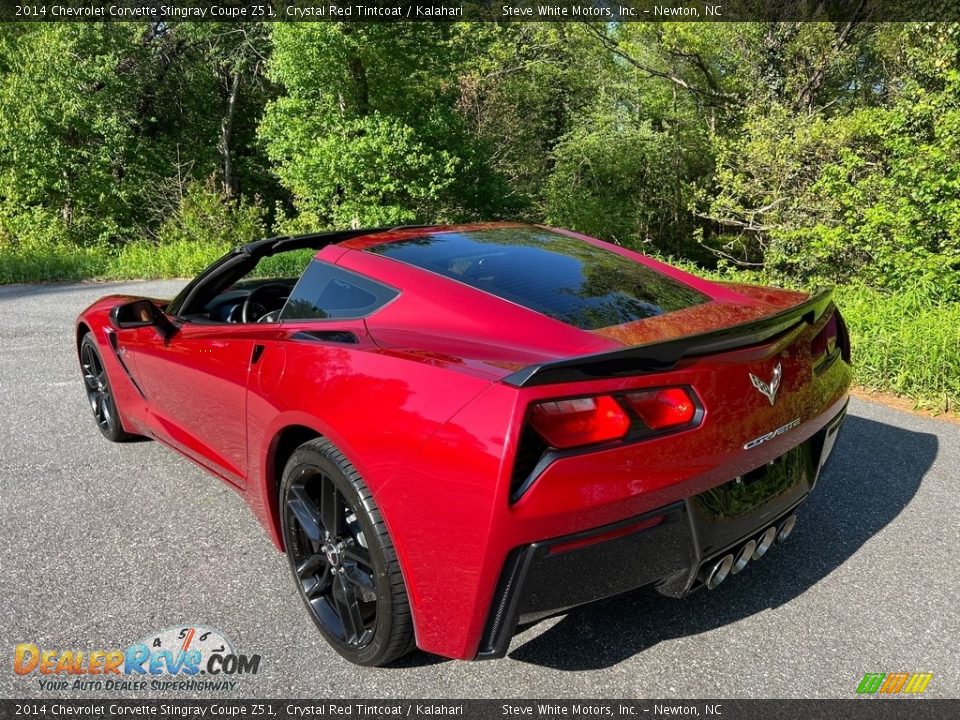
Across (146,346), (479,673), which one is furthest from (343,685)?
(146,346)

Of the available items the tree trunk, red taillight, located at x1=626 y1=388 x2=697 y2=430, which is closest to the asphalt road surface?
red taillight, located at x1=626 y1=388 x2=697 y2=430

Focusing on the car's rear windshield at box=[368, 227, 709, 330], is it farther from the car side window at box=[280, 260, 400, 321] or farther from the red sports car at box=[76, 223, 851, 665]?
the car side window at box=[280, 260, 400, 321]

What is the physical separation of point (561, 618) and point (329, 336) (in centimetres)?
127

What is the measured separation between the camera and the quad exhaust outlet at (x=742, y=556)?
203 centimetres

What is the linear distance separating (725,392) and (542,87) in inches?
1043

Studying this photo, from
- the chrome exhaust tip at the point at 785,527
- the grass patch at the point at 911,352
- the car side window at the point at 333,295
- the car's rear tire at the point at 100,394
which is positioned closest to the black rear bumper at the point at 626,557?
the chrome exhaust tip at the point at 785,527

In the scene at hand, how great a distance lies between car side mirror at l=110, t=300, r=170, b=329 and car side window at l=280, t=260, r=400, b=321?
1.01 meters

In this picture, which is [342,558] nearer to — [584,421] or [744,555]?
[584,421]

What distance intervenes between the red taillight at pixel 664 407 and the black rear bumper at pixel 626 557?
23 cm

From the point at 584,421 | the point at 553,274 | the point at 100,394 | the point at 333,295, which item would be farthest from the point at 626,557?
the point at 100,394

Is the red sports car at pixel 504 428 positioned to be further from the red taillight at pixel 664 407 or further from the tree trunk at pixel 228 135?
the tree trunk at pixel 228 135

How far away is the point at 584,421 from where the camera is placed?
174 cm

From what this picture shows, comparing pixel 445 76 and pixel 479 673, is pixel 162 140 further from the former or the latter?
pixel 479 673

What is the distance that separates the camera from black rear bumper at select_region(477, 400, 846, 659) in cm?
174
